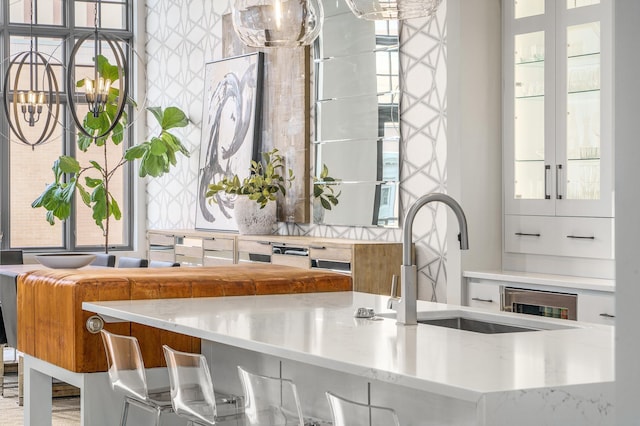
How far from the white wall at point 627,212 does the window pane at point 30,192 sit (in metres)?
10.0

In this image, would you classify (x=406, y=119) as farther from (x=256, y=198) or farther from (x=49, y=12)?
(x=49, y=12)

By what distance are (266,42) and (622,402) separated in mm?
2886

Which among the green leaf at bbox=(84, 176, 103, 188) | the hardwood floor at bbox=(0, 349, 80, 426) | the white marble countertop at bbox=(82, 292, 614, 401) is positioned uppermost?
the green leaf at bbox=(84, 176, 103, 188)

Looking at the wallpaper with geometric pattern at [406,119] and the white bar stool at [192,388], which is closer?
the white bar stool at [192,388]

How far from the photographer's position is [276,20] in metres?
3.88

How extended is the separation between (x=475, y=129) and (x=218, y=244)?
3096mm


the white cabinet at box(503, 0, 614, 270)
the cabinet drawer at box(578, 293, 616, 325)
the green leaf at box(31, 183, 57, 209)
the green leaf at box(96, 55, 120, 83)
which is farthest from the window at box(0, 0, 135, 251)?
the cabinet drawer at box(578, 293, 616, 325)

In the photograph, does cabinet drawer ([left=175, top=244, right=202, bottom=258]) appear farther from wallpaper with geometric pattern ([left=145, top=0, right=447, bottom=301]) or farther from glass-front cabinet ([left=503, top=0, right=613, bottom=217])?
glass-front cabinet ([left=503, top=0, right=613, bottom=217])

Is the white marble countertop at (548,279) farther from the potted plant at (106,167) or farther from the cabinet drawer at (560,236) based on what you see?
the potted plant at (106,167)

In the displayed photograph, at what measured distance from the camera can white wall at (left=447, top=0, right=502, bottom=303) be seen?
19.8ft

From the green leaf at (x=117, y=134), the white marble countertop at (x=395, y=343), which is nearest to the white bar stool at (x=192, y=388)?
the white marble countertop at (x=395, y=343)

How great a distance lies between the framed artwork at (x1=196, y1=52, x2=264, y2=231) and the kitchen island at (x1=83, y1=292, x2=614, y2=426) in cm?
461

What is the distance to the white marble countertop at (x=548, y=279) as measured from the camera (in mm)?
5031

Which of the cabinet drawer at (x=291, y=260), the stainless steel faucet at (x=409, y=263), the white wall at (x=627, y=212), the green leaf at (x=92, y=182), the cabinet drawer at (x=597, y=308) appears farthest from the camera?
the green leaf at (x=92, y=182)
